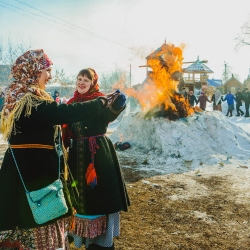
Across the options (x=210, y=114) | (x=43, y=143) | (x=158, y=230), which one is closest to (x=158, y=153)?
(x=210, y=114)

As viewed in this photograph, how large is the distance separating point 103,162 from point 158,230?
1.77m

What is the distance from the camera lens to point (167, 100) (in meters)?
9.70

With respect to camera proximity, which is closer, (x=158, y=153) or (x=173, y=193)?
(x=173, y=193)

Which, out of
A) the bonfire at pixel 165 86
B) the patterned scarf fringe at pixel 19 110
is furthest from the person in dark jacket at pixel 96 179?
the bonfire at pixel 165 86

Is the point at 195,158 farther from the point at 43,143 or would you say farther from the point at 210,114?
the point at 43,143

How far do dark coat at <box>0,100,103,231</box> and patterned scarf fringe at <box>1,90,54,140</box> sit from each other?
3 centimetres

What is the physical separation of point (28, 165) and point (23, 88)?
629 millimetres

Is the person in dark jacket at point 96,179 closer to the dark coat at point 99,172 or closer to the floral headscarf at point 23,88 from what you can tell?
the dark coat at point 99,172

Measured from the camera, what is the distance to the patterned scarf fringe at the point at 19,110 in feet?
6.78

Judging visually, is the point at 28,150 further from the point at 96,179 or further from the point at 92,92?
the point at 92,92

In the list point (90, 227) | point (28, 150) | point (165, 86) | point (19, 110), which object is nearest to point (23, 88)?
point (19, 110)

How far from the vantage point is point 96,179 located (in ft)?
8.78

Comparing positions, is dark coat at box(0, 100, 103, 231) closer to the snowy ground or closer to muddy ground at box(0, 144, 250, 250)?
muddy ground at box(0, 144, 250, 250)

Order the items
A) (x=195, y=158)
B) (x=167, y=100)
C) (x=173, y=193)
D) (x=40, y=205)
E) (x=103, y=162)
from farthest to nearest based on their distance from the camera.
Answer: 1. (x=167, y=100)
2. (x=195, y=158)
3. (x=173, y=193)
4. (x=103, y=162)
5. (x=40, y=205)
